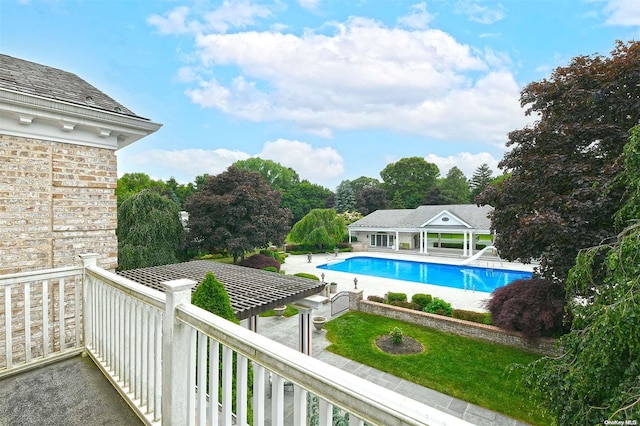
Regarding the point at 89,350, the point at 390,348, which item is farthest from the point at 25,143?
the point at 390,348

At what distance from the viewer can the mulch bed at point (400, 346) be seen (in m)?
7.92

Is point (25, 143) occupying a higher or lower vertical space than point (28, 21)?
lower

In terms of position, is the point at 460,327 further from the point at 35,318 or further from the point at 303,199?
the point at 303,199

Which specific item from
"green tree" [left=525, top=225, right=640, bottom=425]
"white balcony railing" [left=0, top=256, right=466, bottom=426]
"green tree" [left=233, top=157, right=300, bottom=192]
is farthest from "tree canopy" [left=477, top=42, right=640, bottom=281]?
"green tree" [left=233, top=157, right=300, bottom=192]

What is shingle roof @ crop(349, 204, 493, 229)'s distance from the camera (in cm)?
2464

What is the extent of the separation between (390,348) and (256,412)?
24.8ft

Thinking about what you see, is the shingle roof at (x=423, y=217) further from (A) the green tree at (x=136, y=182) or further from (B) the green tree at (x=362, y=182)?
(A) the green tree at (x=136, y=182)

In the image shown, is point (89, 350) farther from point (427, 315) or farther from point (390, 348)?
point (427, 315)

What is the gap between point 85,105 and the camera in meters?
4.48

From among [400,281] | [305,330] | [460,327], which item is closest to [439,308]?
[460,327]

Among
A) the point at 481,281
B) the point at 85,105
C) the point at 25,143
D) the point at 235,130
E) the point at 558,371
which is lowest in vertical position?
the point at 481,281

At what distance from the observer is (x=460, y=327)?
9.06 m

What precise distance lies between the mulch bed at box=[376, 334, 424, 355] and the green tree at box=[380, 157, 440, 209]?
3819 centimetres

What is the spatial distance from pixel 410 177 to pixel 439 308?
42.8 metres
